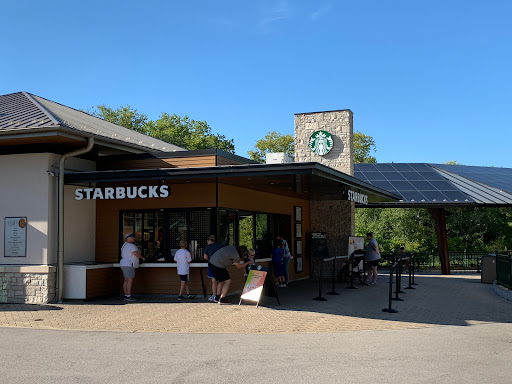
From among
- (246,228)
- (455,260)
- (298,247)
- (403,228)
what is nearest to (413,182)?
(455,260)

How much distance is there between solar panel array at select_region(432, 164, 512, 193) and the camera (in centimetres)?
2880

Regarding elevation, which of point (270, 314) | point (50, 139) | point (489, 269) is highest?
point (50, 139)

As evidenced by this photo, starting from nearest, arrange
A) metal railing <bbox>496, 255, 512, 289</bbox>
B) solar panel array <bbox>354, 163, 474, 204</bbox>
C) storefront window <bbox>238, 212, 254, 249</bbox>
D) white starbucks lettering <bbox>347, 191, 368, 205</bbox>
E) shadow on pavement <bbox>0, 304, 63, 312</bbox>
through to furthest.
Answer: shadow on pavement <bbox>0, 304, 63, 312</bbox>, metal railing <bbox>496, 255, 512, 289</bbox>, white starbucks lettering <bbox>347, 191, 368, 205</bbox>, storefront window <bbox>238, 212, 254, 249</bbox>, solar panel array <bbox>354, 163, 474, 204</bbox>

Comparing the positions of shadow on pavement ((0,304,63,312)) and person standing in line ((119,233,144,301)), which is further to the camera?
person standing in line ((119,233,144,301))

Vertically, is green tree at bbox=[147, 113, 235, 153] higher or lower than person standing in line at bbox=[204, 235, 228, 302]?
higher

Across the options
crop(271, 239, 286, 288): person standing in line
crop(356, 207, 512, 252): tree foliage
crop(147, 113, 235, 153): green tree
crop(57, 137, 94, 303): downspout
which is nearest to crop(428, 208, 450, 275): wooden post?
crop(356, 207, 512, 252): tree foliage

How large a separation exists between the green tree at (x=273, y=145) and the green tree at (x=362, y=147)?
22.5ft

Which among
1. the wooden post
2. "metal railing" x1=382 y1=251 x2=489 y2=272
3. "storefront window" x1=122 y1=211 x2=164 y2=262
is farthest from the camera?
"metal railing" x1=382 y1=251 x2=489 y2=272

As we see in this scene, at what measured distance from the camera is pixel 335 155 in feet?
67.9

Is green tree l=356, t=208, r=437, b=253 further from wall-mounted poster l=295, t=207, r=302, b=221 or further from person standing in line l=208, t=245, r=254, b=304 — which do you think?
person standing in line l=208, t=245, r=254, b=304

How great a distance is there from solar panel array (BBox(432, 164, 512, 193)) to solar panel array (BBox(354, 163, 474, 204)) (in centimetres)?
205

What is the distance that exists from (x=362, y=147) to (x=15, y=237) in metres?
50.6

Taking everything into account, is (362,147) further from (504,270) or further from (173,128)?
(504,270)

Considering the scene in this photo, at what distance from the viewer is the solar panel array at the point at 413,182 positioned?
78.9ft
